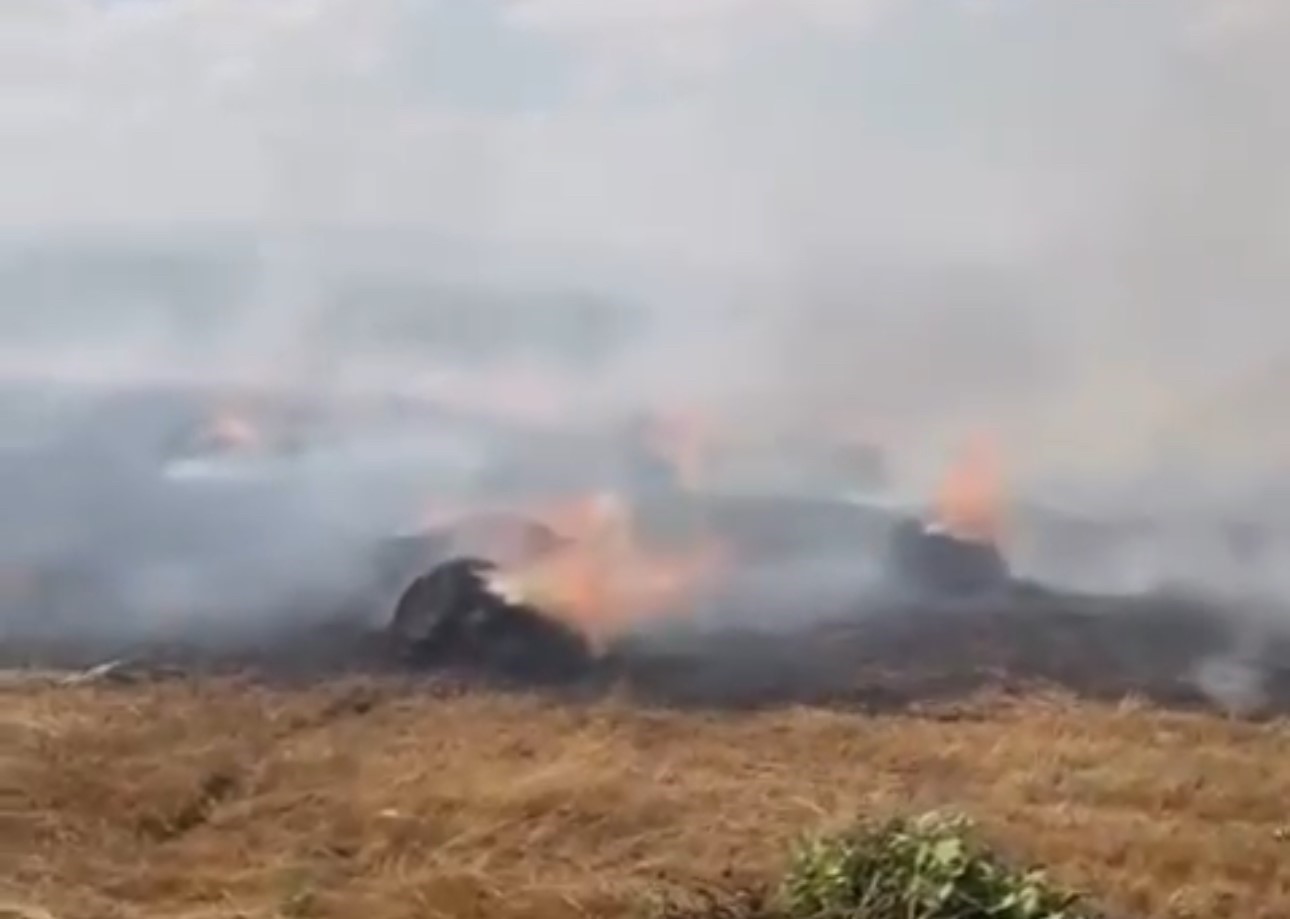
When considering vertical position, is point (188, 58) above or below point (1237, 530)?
above

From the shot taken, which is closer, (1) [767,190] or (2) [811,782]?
(2) [811,782]

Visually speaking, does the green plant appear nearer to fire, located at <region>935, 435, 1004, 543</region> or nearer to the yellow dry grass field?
the yellow dry grass field

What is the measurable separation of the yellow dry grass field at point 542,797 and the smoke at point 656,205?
0.66 meters

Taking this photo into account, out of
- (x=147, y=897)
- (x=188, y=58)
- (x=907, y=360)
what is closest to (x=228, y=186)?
(x=188, y=58)

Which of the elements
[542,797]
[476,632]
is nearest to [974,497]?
[476,632]

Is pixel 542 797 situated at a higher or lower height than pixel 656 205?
lower

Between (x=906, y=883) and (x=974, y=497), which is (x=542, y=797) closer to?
(x=906, y=883)

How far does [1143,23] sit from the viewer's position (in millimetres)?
4402

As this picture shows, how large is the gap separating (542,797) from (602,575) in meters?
1.01

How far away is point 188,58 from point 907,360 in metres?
1.68

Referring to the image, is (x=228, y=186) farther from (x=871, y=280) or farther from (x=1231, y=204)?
(x=1231, y=204)

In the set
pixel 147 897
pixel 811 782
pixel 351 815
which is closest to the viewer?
pixel 147 897

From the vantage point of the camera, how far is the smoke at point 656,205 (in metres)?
4.43

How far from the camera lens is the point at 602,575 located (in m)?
4.44
